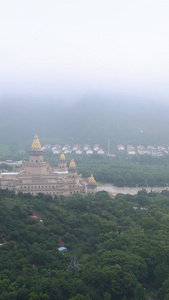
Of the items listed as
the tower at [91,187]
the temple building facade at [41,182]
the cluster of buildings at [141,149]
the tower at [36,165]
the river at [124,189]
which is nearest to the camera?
the temple building facade at [41,182]

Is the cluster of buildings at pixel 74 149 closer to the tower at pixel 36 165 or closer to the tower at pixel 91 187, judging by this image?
the tower at pixel 36 165

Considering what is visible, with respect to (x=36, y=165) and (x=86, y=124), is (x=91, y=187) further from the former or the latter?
(x=86, y=124)

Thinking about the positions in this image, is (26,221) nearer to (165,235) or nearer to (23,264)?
(23,264)

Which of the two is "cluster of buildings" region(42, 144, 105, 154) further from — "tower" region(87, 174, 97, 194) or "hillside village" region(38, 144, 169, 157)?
"tower" region(87, 174, 97, 194)

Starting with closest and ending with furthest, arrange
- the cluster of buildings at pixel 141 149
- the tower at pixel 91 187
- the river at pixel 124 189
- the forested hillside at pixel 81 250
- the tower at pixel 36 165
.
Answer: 1. the forested hillside at pixel 81 250
2. the tower at pixel 91 187
3. the tower at pixel 36 165
4. the river at pixel 124 189
5. the cluster of buildings at pixel 141 149

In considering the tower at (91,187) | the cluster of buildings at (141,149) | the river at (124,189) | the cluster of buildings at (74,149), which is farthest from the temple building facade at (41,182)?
the cluster of buildings at (141,149)

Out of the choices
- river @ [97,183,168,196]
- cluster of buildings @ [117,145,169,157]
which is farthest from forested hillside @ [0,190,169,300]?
cluster of buildings @ [117,145,169,157]

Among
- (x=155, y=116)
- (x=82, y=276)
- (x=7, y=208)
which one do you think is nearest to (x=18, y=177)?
(x=7, y=208)
